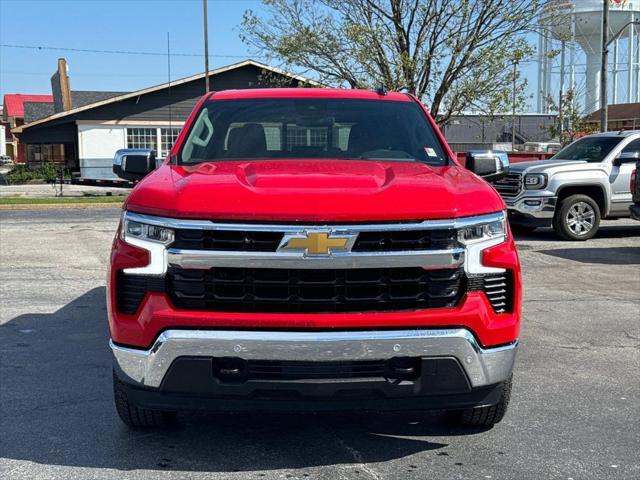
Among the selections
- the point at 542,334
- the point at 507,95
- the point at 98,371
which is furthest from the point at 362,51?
the point at 98,371

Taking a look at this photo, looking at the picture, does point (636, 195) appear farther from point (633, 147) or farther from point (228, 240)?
point (228, 240)

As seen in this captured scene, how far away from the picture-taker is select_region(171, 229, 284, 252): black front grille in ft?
10.9

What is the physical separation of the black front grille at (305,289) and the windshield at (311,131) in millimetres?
1389

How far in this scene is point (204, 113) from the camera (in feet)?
17.1

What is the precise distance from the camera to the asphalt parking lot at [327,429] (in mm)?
3703

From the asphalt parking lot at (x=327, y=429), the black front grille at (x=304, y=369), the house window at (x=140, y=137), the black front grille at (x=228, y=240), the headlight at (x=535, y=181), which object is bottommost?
the asphalt parking lot at (x=327, y=429)

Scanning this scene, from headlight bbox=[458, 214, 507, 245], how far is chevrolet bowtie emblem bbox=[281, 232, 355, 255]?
527mm

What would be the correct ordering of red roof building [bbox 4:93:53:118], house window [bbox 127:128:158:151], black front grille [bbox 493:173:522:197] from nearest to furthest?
black front grille [bbox 493:173:522:197] → house window [bbox 127:128:158:151] → red roof building [bbox 4:93:53:118]

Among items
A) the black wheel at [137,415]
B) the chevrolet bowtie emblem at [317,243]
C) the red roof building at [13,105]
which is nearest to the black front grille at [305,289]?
the chevrolet bowtie emblem at [317,243]

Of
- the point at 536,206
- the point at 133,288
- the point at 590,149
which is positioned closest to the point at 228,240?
the point at 133,288

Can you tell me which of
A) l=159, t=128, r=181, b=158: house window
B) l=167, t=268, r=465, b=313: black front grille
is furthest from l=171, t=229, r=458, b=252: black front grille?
l=159, t=128, r=181, b=158: house window

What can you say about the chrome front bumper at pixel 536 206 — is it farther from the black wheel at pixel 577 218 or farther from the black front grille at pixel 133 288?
the black front grille at pixel 133 288

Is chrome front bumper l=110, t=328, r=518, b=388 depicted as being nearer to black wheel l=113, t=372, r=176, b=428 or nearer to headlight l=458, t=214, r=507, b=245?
headlight l=458, t=214, r=507, b=245

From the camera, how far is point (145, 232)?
349 centimetres
